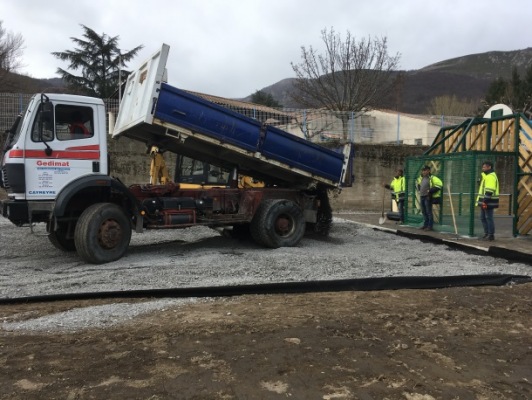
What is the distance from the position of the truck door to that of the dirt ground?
2.62 meters

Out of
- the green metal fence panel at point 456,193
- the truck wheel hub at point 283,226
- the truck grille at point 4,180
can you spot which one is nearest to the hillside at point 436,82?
the green metal fence panel at point 456,193

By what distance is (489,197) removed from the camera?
1042 centimetres

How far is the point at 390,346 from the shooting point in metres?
4.04

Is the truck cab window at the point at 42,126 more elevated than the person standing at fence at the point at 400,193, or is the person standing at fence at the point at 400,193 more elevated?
the truck cab window at the point at 42,126

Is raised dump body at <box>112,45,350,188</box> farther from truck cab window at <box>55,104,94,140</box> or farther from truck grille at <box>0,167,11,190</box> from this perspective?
truck grille at <box>0,167,11,190</box>

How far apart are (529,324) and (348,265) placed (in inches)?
120

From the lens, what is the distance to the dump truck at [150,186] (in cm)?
A: 746

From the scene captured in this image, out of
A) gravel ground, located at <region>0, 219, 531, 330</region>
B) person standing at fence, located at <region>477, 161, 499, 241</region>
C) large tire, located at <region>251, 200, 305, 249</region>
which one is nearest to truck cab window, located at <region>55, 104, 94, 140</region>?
gravel ground, located at <region>0, 219, 531, 330</region>

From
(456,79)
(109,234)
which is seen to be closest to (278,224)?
(109,234)

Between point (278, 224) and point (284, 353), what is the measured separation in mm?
5958

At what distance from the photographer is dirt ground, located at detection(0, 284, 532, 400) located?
3215mm

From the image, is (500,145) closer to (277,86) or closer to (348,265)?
(348,265)

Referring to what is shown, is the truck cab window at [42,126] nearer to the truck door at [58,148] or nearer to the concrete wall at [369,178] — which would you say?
the truck door at [58,148]

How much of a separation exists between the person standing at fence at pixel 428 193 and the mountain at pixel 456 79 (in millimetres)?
17447
